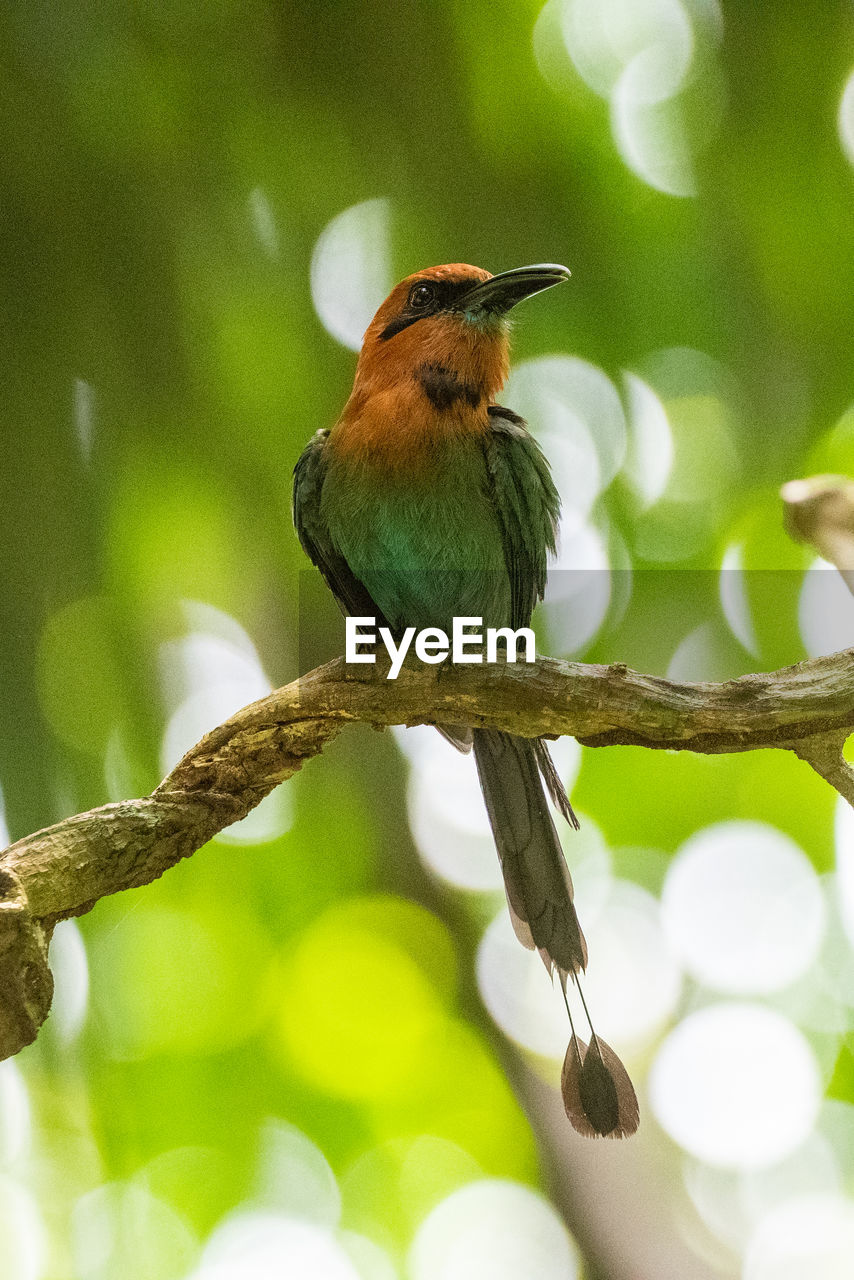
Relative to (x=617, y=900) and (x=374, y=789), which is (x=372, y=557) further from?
(x=617, y=900)

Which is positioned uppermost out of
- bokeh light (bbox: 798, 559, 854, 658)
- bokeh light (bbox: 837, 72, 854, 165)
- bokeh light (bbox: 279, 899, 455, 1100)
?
bokeh light (bbox: 837, 72, 854, 165)

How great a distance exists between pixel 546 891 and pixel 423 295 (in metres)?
1.39

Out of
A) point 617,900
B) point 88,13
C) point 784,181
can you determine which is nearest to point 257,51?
point 88,13

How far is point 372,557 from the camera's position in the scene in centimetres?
222

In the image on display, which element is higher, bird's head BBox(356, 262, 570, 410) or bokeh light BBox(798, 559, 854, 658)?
bird's head BBox(356, 262, 570, 410)

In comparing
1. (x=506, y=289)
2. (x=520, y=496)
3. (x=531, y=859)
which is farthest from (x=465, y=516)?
(x=531, y=859)

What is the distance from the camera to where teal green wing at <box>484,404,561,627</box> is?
86.4 inches

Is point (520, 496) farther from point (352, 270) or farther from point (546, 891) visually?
point (352, 270)

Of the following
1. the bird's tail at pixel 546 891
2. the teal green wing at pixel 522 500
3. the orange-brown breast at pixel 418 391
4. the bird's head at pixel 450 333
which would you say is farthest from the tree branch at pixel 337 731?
the bird's head at pixel 450 333

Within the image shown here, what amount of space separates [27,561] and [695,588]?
6.14 ft

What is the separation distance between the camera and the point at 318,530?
2309 mm

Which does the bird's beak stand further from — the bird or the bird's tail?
the bird's tail
